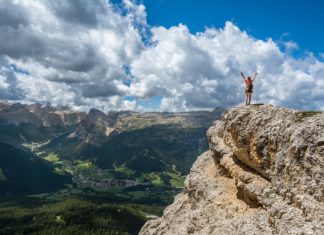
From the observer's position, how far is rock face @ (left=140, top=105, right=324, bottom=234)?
97.9 ft

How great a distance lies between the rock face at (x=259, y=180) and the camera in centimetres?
2983

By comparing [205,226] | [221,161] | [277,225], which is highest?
[221,161]

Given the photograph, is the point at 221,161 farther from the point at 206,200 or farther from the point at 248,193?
the point at 248,193

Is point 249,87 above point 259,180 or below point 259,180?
above

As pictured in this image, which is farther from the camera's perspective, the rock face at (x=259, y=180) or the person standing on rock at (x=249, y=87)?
the person standing on rock at (x=249, y=87)

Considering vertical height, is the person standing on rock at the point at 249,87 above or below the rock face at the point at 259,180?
above

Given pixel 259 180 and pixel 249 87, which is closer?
pixel 259 180

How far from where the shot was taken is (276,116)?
124 ft

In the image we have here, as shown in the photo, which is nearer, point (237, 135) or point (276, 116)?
point (276, 116)

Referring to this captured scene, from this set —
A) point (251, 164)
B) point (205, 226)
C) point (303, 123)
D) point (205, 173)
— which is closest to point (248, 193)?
point (251, 164)

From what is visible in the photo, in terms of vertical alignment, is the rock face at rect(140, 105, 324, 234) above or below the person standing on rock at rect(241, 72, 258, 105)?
below

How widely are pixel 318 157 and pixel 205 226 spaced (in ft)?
54.0

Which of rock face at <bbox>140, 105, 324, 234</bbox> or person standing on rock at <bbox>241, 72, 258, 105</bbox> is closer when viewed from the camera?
rock face at <bbox>140, 105, 324, 234</bbox>

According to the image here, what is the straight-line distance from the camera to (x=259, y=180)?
39281mm
